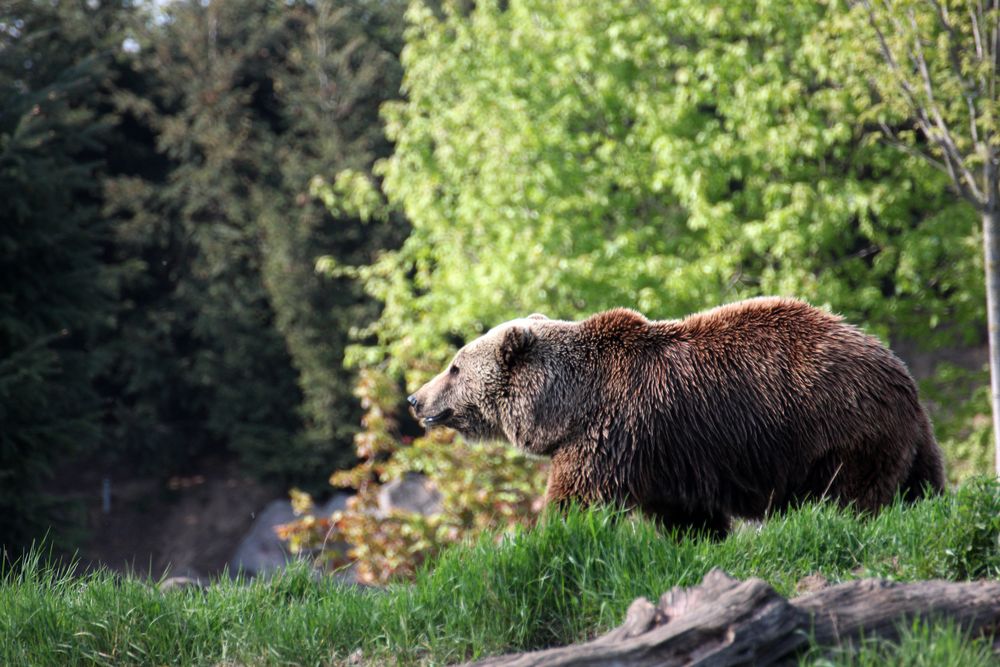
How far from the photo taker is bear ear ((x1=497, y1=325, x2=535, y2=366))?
5.60m

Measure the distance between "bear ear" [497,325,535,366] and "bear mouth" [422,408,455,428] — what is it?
18.1 inches

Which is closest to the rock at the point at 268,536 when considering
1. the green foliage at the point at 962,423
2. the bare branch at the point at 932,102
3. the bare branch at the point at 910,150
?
the green foliage at the point at 962,423

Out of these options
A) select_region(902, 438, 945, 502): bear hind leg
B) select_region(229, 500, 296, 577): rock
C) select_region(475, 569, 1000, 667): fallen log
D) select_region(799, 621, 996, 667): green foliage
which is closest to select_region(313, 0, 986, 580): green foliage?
select_region(229, 500, 296, 577): rock

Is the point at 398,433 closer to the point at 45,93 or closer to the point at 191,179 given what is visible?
the point at 191,179

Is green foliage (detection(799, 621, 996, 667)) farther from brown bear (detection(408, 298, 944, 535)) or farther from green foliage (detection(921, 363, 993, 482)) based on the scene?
green foliage (detection(921, 363, 993, 482))

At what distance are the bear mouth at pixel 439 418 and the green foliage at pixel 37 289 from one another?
6.34m

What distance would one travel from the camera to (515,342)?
5.62m


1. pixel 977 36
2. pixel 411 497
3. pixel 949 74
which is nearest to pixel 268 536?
pixel 411 497

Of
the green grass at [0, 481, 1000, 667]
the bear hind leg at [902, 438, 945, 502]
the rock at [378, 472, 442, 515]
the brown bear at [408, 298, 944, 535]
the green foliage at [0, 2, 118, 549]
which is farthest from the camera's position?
the rock at [378, 472, 442, 515]

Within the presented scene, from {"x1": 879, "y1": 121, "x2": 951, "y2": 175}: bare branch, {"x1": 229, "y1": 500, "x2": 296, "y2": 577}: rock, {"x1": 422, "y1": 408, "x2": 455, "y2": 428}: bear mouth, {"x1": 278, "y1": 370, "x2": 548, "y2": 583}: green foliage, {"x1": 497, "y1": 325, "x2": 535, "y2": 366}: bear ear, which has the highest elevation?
{"x1": 879, "y1": 121, "x2": 951, "y2": 175}: bare branch

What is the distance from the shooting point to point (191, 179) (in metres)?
20.9

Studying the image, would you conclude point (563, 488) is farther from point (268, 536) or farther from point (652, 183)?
point (268, 536)

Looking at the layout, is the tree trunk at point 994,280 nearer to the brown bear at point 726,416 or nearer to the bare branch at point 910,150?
the bare branch at point 910,150

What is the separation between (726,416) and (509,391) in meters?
1.13
